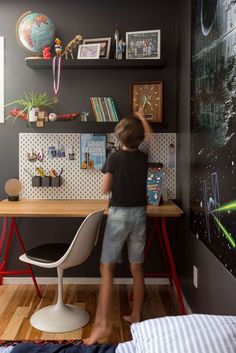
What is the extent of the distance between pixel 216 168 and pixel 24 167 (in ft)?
6.35

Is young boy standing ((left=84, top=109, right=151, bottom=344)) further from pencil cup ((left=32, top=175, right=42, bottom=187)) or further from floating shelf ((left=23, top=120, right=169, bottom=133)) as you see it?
pencil cup ((left=32, top=175, right=42, bottom=187))

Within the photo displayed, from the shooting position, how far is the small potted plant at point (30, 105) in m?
3.49

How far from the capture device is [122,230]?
2.76 m

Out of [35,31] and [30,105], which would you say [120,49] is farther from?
[30,105]

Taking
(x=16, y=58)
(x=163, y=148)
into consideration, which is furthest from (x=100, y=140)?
(x=16, y=58)

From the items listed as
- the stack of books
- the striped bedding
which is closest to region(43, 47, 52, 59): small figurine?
the stack of books

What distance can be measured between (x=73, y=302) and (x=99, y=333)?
659mm

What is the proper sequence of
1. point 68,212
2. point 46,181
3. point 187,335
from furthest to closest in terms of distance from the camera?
point 46,181
point 68,212
point 187,335

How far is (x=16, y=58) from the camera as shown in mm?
3646

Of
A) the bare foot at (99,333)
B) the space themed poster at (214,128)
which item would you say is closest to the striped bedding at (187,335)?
the space themed poster at (214,128)

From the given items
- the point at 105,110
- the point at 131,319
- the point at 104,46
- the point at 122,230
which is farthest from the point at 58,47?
the point at 131,319

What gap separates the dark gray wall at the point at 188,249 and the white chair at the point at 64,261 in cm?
72

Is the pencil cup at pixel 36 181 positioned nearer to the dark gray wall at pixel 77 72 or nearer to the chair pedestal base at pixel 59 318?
the dark gray wall at pixel 77 72

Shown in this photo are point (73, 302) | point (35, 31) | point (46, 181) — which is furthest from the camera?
point (46, 181)
